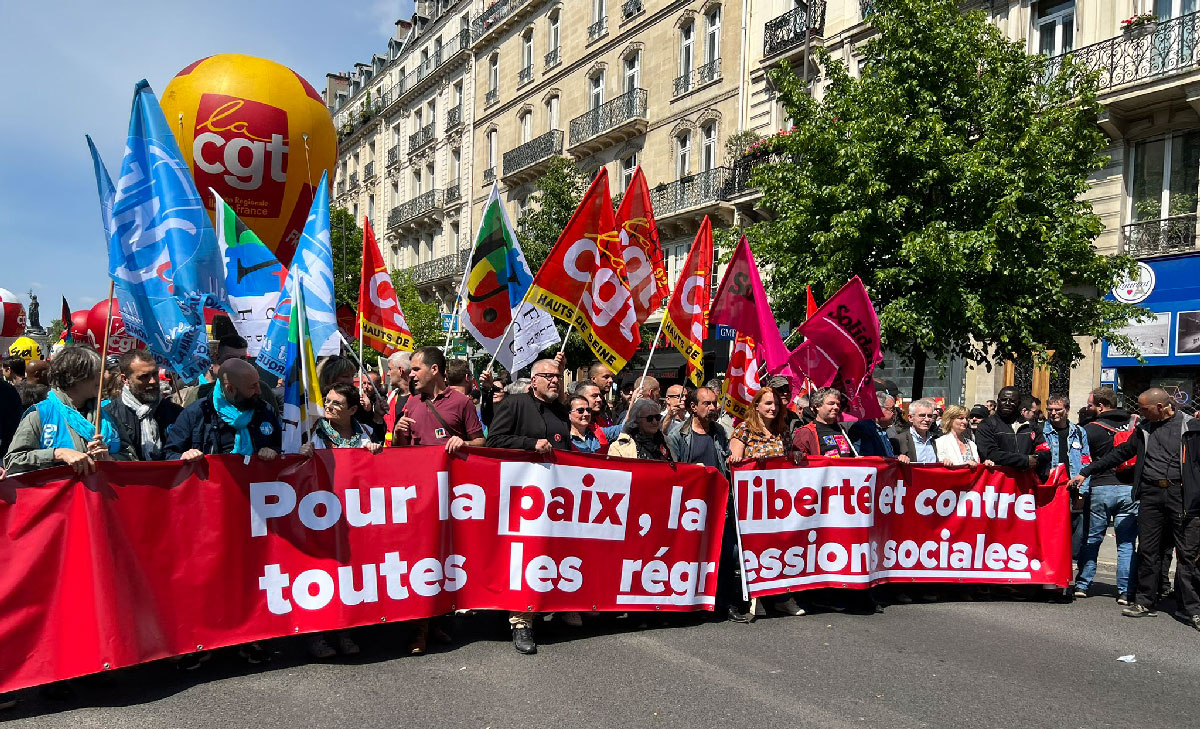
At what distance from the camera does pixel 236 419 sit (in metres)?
5.04

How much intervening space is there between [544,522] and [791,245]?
35.7 feet

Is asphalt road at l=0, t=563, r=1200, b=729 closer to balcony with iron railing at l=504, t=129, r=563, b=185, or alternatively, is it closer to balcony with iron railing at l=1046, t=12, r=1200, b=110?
balcony with iron railing at l=1046, t=12, r=1200, b=110

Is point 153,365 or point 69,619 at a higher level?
point 153,365

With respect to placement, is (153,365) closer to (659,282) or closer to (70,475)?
(70,475)

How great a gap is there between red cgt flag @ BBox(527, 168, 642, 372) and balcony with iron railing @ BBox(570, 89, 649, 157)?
23330 millimetres

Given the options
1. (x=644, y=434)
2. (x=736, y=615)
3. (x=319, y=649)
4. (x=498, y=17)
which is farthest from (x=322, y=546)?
(x=498, y=17)

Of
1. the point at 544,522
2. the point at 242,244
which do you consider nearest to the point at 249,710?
the point at 544,522

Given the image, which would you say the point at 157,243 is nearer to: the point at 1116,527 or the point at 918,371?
the point at 1116,527

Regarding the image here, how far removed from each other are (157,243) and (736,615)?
14.8ft

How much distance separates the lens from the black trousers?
666cm

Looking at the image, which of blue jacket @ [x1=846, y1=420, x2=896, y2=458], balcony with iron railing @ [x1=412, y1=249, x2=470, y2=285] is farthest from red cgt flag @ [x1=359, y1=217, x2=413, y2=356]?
balcony with iron railing @ [x1=412, y1=249, x2=470, y2=285]

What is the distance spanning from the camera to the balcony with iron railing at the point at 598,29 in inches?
1268

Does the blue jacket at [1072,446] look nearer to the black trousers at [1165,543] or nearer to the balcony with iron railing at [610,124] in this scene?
the black trousers at [1165,543]

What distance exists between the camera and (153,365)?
5816 mm
